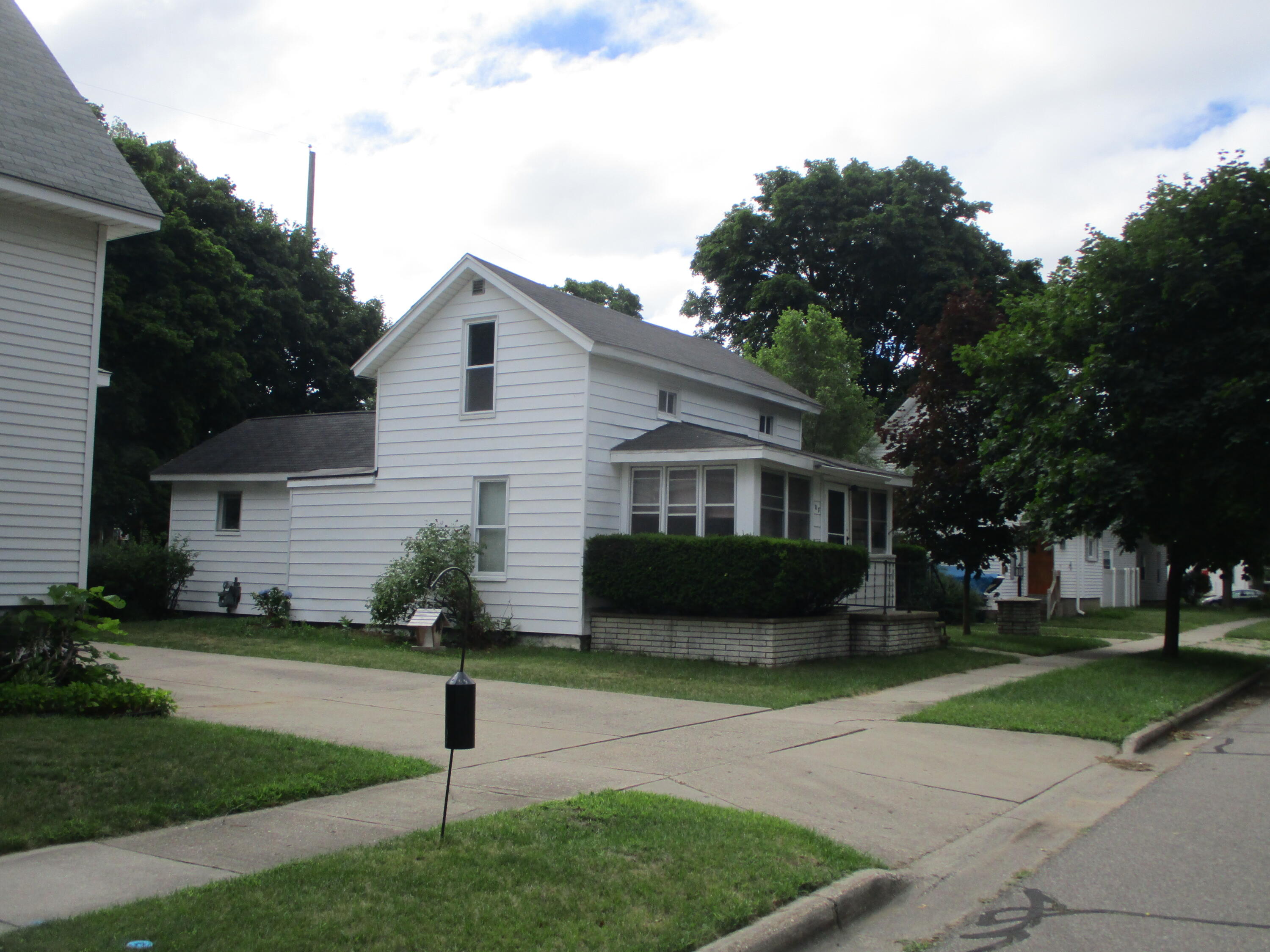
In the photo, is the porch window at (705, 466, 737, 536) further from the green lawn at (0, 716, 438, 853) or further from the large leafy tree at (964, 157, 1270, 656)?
the green lawn at (0, 716, 438, 853)

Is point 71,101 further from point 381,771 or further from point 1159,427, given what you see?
point 1159,427

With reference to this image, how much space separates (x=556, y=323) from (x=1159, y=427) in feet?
31.8

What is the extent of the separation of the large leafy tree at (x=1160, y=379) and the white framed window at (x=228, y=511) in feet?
52.4

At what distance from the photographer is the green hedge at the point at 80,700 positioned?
347 inches

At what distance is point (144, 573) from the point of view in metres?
22.5

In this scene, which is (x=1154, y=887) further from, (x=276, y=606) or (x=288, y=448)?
(x=288, y=448)

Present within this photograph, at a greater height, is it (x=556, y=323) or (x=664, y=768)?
(x=556, y=323)

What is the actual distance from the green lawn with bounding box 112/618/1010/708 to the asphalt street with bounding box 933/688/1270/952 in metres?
5.09

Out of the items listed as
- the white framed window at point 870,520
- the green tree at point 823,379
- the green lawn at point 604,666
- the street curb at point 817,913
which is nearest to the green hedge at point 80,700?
the green lawn at point 604,666

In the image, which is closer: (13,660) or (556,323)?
(13,660)

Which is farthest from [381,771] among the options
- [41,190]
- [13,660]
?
[41,190]

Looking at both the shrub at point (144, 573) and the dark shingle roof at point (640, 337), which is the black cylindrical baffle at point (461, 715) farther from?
the shrub at point (144, 573)

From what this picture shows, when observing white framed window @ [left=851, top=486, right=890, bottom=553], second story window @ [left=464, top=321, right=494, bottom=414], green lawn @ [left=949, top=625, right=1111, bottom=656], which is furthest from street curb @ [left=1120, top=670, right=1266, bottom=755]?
second story window @ [left=464, top=321, right=494, bottom=414]

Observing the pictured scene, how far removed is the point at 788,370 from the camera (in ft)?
106
